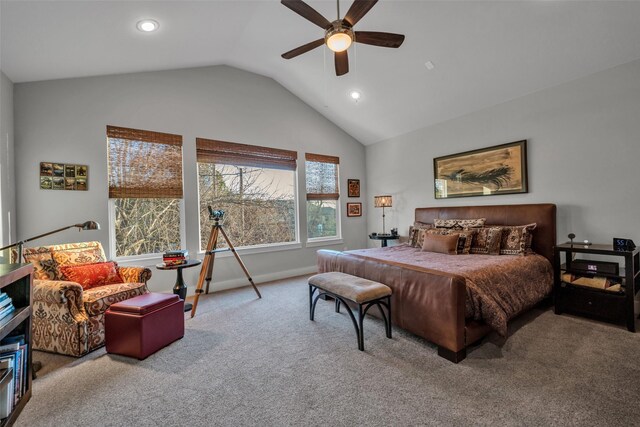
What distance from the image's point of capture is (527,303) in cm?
274

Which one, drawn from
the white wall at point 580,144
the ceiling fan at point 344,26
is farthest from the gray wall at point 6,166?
the white wall at point 580,144

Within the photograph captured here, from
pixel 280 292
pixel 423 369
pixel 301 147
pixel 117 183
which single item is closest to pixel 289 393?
pixel 423 369

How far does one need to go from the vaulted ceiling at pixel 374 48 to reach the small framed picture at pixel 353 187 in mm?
1844

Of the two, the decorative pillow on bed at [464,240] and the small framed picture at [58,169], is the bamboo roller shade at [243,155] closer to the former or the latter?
the small framed picture at [58,169]

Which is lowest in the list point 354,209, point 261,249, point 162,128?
point 261,249

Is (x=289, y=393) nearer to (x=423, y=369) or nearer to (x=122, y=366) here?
(x=423, y=369)

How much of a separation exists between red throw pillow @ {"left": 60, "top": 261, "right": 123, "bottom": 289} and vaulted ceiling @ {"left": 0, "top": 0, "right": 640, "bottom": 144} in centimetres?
204

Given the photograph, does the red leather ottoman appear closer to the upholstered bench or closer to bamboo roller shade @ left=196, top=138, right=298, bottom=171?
the upholstered bench

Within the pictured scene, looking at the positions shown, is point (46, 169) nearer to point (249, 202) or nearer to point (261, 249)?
point (249, 202)

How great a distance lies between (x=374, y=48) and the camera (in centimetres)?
353

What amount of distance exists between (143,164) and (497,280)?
434cm

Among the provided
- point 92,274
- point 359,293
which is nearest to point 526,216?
point 359,293

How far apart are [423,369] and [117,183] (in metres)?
3.96

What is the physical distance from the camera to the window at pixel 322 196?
5.30 meters
